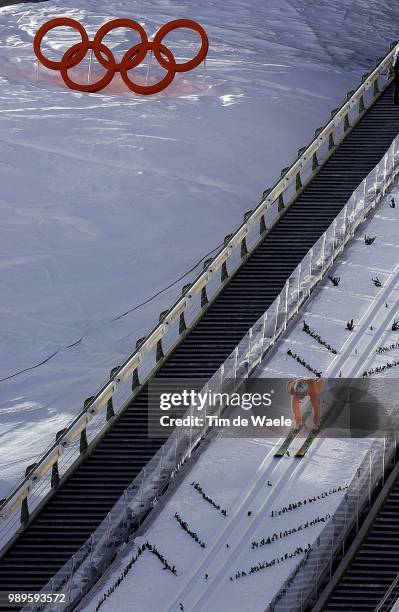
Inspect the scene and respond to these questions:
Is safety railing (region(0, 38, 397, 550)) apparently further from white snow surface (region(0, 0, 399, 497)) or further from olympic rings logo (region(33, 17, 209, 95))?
olympic rings logo (region(33, 17, 209, 95))

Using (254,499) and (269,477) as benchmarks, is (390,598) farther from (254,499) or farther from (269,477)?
(269,477)

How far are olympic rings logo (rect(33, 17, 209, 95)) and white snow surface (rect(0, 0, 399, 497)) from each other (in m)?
0.48

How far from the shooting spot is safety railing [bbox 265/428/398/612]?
106 feet

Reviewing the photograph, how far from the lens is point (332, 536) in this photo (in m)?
33.5

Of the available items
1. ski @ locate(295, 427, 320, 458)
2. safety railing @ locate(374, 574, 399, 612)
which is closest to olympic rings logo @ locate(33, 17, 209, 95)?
ski @ locate(295, 427, 320, 458)

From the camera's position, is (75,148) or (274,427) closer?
(274,427)

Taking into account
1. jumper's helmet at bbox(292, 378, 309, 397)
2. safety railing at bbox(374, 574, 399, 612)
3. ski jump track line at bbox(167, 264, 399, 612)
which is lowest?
ski jump track line at bbox(167, 264, 399, 612)

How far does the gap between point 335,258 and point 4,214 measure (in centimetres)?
1211

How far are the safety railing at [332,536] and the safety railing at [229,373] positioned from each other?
0.83 feet

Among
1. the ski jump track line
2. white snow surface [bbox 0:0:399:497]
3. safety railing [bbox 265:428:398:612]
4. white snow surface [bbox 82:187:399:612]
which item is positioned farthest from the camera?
white snow surface [bbox 0:0:399:497]

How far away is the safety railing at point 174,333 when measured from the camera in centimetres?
3822

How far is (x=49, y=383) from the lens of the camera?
154 feet

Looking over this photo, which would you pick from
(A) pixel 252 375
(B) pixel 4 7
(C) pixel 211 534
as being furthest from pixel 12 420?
(B) pixel 4 7

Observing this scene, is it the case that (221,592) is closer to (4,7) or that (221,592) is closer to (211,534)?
(211,534)
